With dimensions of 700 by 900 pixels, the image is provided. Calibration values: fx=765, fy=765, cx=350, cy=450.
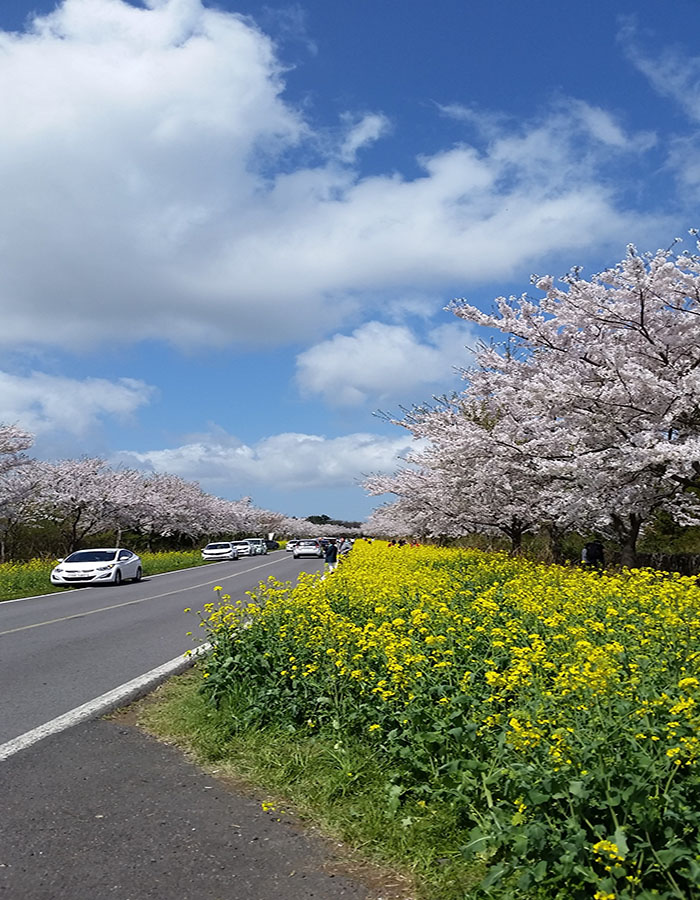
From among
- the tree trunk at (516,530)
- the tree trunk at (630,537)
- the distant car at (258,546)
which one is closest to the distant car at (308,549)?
the distant car at (258,546)

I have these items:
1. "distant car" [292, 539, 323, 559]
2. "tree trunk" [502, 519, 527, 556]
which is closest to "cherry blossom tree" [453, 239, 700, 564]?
"tree trunk" [502, 519, 527, 556]

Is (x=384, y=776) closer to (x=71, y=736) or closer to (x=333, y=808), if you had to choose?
(x=333, y=808)

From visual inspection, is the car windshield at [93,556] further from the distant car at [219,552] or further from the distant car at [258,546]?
the distant car at [258,546]

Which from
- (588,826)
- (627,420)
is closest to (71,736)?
(588,826)

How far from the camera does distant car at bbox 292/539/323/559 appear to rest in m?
54.3

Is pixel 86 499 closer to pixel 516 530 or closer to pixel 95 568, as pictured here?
pixel 95 568

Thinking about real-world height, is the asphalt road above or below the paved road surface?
above

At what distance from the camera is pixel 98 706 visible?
6.95m

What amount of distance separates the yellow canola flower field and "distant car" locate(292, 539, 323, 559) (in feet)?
153

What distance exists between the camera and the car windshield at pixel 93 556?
24375 mm

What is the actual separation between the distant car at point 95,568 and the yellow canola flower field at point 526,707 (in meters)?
17.0

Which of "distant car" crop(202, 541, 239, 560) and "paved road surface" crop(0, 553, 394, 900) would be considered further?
"distant car" crop(202, 541, 239, 560)

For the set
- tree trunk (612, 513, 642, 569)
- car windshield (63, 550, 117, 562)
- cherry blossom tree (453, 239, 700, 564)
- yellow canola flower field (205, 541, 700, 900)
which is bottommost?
yellow canola flower field (205, 541, 700, 900)

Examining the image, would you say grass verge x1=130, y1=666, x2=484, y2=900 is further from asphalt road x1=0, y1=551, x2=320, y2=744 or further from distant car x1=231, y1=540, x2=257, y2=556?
distant car x1=231, y1=540, x2=257, y2=556
